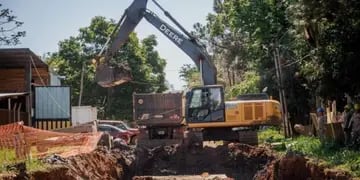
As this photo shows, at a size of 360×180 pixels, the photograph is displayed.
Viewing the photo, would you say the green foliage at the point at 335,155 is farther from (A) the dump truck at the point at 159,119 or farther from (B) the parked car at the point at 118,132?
(B) the parked car at the point at 118,132

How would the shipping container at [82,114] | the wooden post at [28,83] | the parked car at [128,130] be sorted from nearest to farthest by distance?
the wooden post at [28,83] < the parked car at [128,130] < the shipping container at [82,114]

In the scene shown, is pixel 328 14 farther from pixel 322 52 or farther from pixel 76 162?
pixel 76 162

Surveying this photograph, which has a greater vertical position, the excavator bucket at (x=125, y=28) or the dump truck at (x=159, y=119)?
the excavator bucket at (x=125, y=28)

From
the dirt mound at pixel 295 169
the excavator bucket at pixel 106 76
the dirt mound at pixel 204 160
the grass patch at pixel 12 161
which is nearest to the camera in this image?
the grass patch at pixel 12 161

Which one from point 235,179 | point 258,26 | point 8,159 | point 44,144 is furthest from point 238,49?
point 8,159

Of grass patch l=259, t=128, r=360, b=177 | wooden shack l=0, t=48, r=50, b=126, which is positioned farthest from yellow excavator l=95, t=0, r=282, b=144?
wooden shack l=0, t=48, r=50, b=126

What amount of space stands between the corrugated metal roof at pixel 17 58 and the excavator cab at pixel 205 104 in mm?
8242

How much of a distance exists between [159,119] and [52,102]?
306 inches

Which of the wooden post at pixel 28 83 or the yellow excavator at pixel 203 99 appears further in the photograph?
the wooden post at pixel 28 83

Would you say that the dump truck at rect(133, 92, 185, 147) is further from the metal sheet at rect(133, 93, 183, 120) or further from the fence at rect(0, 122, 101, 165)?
the fence at rect(0, 122, 101, 165)

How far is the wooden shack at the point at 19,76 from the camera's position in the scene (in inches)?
999

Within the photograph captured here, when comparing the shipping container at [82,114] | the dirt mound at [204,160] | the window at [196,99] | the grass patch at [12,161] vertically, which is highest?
the window at [196,99]

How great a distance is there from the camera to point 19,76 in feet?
92.6

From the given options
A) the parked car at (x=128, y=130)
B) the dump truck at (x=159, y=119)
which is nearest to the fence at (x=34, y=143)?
the dump truck at (x=159, y=119)
